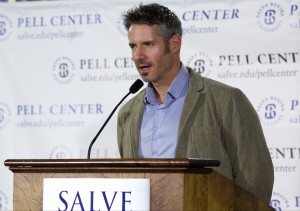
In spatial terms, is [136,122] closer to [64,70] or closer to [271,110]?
[271,110]

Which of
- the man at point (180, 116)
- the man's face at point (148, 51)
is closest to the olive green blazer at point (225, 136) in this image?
the man at point (180, 116)

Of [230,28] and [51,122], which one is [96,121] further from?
[230,28]

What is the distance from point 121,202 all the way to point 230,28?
2616 millimetres

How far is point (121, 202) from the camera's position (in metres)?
2.09

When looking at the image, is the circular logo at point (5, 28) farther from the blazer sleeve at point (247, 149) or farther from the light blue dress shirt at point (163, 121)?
the blazer sleeve at point (247, 149)

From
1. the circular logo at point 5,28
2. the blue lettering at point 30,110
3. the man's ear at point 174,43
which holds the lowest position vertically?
the blue lettering at point 30,110

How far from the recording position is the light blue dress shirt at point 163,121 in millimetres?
3139

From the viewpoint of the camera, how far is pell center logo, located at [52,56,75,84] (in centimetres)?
484

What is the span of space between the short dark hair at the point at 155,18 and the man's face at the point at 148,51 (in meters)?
0.03

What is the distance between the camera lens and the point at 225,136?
306 centimetres

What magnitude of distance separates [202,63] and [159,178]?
99.4 inches

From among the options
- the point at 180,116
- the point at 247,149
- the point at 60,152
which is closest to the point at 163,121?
the point at 180,116

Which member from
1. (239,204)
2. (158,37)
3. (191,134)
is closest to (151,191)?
(239,204)

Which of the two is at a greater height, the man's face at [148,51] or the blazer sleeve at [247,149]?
the man's face at [148,51]
